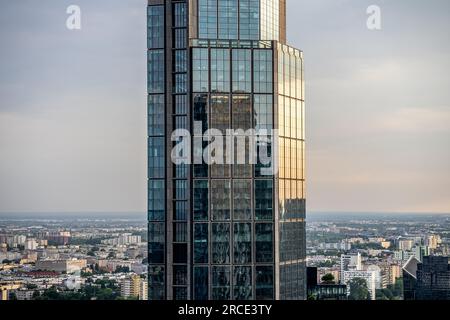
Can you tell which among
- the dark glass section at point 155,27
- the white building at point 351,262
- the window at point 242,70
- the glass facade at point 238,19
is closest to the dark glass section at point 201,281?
the white building at point 351,262

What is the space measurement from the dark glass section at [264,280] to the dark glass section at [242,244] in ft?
3.03

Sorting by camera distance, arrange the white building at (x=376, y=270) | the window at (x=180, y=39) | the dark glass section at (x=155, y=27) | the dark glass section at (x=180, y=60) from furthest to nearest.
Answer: the dark glass section at (x=155, y=27), the window at (x=180, y=39), the dark glass section at (x=180, y=60), the white building at (x=376, y=270)

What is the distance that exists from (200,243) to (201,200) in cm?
258

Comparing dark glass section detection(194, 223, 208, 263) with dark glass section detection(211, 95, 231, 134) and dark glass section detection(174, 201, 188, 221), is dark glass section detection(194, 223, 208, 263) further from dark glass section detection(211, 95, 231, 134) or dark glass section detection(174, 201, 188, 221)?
dark glass section detection(211, 95, 231, 134)

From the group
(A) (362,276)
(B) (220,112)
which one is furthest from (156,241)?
(A) (362,276)

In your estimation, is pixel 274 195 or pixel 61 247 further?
pixel 274 195

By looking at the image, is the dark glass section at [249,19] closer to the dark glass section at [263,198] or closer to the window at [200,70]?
the window at [200,70]

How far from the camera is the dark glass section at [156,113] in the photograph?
55.3 metres

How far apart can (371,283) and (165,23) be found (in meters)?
20.2

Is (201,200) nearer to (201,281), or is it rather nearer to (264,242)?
Answer: (264,242)

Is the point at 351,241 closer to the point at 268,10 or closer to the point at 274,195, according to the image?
the point at 274,195
